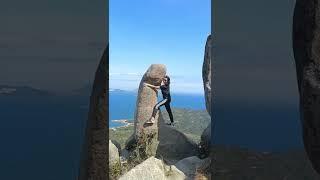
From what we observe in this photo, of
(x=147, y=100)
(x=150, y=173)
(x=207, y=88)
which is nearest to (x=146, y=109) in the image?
(x=147, y=100)

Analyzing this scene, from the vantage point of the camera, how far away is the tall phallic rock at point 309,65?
196 inches

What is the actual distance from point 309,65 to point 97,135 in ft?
8.51

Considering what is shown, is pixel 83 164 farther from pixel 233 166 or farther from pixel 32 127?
pixel 233 166

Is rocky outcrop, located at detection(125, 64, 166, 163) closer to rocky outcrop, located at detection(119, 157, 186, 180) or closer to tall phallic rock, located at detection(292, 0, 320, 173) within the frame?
rocky outcrop, located at detection(119, 157, 186, 180)

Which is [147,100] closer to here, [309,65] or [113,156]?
[113,156]

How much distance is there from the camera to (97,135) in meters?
6.27

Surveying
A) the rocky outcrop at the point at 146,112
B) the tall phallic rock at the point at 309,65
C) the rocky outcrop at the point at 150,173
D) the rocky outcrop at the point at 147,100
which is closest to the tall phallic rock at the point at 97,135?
the tall phallic rock at the point at 309,65

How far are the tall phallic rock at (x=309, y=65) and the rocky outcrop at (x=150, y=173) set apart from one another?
5.42 m

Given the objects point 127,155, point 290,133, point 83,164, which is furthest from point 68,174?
point 127,155

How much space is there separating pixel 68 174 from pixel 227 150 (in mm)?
2833

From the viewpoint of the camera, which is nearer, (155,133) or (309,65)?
(309,65)

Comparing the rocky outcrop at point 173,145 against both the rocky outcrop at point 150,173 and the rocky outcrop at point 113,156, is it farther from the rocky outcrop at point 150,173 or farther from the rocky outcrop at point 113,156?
the rocky outcrop at point 150,173

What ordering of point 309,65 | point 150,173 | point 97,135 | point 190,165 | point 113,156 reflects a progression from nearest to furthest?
point 309,65, point 97,135, point 150,173, point 190,165, point 113,156

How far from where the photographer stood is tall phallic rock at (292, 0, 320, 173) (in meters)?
4.97
